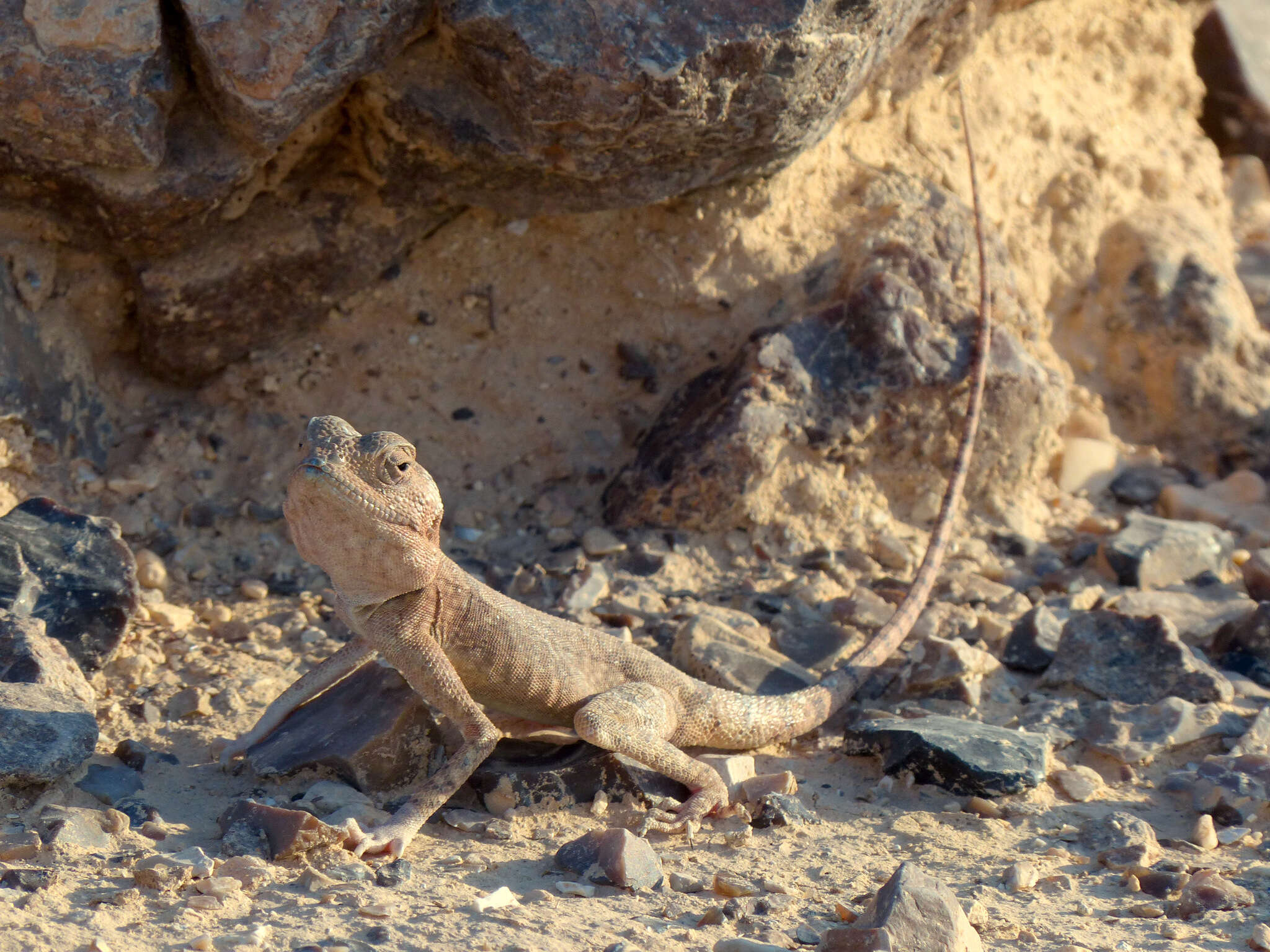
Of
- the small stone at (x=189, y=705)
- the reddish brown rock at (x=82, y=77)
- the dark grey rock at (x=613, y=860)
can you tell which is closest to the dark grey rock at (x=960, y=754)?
the dark grey rock at (x=613, y=860)

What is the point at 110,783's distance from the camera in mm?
3910

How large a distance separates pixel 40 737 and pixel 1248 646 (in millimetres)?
4521

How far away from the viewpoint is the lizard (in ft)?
12.5

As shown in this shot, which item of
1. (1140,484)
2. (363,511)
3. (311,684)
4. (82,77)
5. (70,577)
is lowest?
(311,684)

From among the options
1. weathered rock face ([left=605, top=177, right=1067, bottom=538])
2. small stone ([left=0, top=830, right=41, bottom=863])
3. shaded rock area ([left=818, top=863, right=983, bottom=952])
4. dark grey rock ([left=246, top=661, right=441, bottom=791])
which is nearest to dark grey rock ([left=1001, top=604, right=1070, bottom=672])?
weathered rock face ([left=605, top=177, right=1067, bottom=538])

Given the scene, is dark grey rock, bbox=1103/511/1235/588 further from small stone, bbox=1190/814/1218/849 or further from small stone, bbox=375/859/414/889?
small stone, bbox=375/859/414/889

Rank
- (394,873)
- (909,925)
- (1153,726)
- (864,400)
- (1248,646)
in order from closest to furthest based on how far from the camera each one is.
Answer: (909,925) → (394,873) → (1153,726) → (1248,646) → (864,400)

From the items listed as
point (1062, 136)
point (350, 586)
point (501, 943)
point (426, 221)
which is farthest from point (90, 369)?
point (1062, 136)

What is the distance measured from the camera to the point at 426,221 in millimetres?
5742

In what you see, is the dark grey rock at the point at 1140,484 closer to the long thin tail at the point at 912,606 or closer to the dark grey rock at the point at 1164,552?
the dark grey rock at the point at 1164,552

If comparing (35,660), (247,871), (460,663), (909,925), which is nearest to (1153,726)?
(909,925)

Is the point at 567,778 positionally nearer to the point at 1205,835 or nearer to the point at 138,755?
the point at 138,755

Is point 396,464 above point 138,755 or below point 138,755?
above

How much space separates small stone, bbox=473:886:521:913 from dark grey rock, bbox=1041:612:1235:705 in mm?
2543
